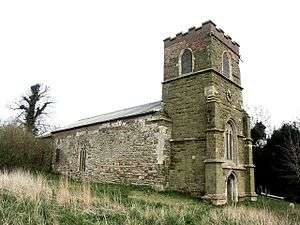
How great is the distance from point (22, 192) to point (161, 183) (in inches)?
401

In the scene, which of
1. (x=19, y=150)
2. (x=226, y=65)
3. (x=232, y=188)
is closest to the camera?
(x=232, y=188)

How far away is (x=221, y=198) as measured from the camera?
15859mm

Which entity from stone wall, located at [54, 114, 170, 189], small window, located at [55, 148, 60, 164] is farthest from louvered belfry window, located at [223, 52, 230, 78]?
small window, located at [55, 148, 60, 164]

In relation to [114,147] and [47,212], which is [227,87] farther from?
[47,212]

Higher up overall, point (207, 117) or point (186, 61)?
point (186, 61)

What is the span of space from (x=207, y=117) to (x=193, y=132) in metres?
1.29

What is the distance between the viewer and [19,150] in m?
23.7

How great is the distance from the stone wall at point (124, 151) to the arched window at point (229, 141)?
3518 mm

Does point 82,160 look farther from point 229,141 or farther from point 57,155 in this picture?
point 229,141

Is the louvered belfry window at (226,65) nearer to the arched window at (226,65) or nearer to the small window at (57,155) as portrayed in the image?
the arched window at (226,65)

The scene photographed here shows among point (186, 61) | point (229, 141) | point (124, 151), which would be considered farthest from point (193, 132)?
point (124, 151)

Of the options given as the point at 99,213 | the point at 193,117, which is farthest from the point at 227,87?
the point at 99,213

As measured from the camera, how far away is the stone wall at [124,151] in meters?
18.2

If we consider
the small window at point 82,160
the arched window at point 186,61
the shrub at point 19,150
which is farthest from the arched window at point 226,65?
the shrub at point 19,150
